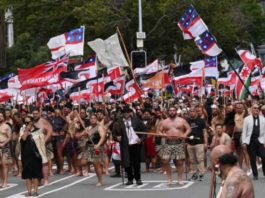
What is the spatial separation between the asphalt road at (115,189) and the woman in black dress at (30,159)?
1.27ft

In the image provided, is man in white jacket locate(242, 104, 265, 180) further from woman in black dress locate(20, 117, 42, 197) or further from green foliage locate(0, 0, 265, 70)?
green foliage locate(0, 0, 265, 70)

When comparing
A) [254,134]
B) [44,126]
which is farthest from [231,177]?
[44,126]

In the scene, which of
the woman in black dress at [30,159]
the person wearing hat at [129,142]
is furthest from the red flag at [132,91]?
the woman in black dress at [30,159]

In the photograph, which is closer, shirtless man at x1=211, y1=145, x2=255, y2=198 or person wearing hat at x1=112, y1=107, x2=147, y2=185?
shirtless man at x1=211, y1=145, x2=255, y2=198

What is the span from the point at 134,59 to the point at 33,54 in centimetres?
1305

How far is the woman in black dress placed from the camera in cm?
1602

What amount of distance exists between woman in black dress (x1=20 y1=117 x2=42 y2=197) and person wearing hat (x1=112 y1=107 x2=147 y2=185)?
190cm

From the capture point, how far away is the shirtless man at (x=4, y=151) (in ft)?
58.7

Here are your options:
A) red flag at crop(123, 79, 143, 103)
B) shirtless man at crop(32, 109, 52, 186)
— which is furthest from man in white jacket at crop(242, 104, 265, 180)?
red flag at crop(123, 79, 143, 103)

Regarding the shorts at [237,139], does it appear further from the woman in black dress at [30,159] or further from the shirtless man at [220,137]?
the woman in black dress at [30,159]

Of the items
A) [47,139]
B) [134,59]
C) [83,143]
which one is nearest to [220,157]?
[47,139]

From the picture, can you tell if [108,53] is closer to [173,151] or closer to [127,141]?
[127,141]

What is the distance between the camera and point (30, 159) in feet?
53.0

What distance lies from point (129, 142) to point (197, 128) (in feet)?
5.48
